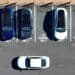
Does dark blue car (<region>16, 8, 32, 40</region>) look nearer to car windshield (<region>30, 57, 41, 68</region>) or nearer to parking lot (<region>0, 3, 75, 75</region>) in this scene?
parking lot (<region>0, 3, 75, 75</region>)

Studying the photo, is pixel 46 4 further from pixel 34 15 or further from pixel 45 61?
pixel 45 61

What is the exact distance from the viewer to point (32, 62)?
51.9 feet

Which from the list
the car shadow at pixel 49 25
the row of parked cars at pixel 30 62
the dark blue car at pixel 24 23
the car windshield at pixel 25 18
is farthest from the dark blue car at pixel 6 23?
the car shadow at pixel 49 25

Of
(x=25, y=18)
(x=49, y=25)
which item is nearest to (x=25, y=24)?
(x=25, y=18)

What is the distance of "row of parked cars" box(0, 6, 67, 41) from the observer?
16355 millimetres

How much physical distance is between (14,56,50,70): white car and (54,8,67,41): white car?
938mm

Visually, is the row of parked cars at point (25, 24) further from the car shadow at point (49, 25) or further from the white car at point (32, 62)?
the white car at point (32, 62)

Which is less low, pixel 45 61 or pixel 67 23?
pixel 67 23

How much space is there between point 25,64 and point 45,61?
24.2 inches

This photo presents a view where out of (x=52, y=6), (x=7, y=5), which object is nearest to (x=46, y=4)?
(x=52, y=6)

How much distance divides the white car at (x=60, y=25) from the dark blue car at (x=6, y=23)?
1.37 metres

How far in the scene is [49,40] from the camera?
54.0ft

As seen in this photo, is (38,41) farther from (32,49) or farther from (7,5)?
(7,5)

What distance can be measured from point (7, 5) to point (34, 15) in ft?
2.93
